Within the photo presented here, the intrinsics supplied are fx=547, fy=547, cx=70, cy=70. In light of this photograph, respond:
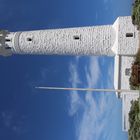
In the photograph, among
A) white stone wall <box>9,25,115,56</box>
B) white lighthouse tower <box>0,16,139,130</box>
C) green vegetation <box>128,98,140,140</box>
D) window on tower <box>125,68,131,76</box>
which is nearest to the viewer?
white lighthouse tower <box>0,16,139,130</box>

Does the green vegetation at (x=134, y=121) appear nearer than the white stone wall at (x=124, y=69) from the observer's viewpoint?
No

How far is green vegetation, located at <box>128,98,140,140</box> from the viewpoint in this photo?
49125 mm

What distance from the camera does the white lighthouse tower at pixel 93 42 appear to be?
157 ft

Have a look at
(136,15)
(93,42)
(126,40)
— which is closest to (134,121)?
(126,40)

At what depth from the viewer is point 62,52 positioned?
50062mm

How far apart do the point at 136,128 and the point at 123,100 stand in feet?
10.3

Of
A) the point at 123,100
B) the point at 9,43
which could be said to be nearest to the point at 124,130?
the point at 123,100

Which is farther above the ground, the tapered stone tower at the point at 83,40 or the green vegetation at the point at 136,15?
the green vegetation at the point at 136,15

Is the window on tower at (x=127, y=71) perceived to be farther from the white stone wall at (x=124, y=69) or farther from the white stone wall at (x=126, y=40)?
the white stone wall at (x=126, y=40)

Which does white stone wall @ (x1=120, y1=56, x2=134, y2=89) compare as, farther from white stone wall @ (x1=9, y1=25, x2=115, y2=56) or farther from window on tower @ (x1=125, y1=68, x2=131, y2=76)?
white stone wall @ (x1=9, y1=25, x2=115, y2=56)

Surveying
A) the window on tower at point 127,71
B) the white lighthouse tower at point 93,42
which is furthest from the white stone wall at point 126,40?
the window on tower at point 127,71

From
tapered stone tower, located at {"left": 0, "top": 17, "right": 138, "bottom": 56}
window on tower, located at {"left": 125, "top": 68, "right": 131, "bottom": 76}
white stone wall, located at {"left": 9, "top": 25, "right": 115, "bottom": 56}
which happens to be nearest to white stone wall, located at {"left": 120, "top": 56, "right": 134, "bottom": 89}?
window on tower, located at {"left": 125, "top": 68, "right": 131, "bottom": 76}

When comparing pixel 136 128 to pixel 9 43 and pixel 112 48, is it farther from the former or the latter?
pixel 9 43

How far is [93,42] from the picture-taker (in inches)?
1901
